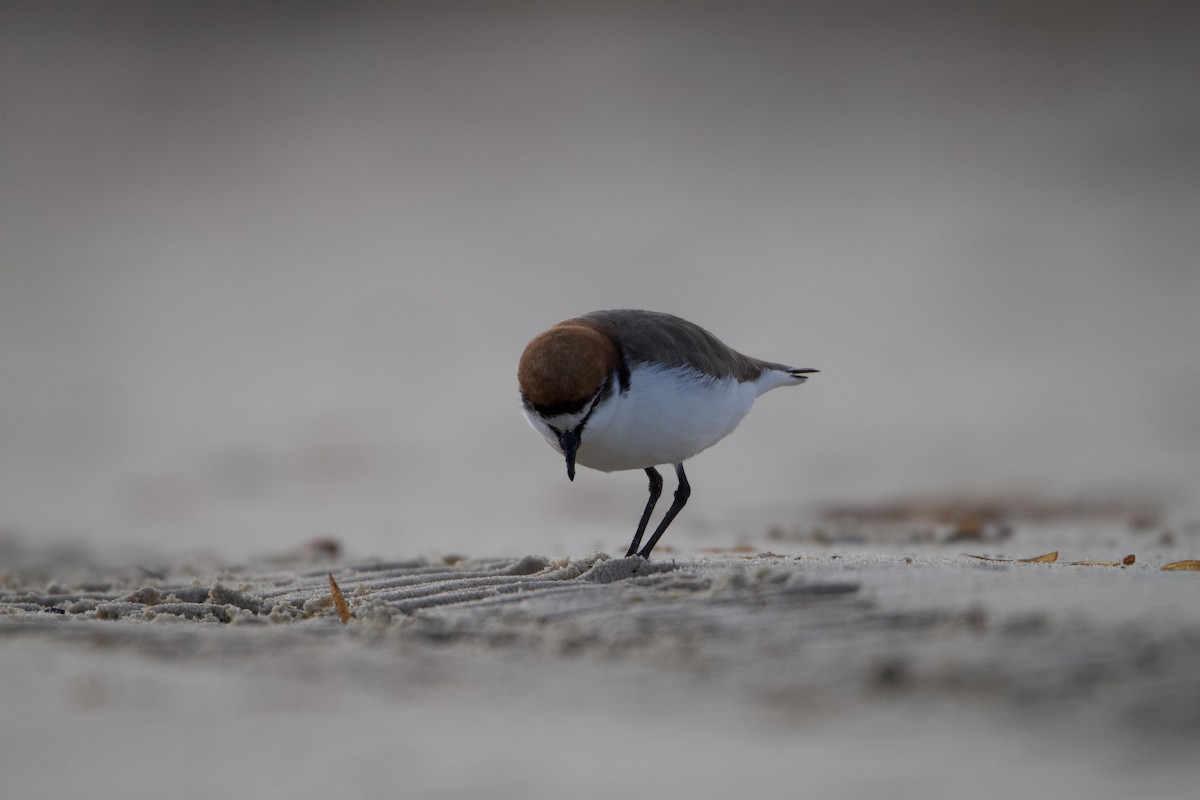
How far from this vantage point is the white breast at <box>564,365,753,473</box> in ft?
17.3

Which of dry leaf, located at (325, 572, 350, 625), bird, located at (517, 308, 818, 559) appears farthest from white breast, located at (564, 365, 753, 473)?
dry leaf, located at (325, 572, 350, 625)

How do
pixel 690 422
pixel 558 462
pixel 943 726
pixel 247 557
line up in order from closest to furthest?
1. pixel 943 726
2. pixel 690 422
3. pixel 247 557
4. pixel 558 462

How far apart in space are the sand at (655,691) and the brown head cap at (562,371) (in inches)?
36.3

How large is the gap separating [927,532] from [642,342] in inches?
112

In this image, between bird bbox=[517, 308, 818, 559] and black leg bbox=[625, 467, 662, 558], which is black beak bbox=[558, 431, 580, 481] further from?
black leg bbox=[625, 467, 662, 558]

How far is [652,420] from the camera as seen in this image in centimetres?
535

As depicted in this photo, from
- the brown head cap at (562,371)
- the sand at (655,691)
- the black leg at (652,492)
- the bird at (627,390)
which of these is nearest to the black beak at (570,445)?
the bird at (627,390)

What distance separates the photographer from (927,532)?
7531 millimetres

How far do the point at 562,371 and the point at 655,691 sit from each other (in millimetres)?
2086

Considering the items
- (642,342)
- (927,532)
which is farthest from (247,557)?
(927,532)

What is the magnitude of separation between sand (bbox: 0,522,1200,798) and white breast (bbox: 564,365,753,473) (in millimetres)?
1008

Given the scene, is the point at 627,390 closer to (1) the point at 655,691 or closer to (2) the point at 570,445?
(2) the point at 570,445

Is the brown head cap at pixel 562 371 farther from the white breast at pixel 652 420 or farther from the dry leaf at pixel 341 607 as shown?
the dry leaf at pixel 341 607

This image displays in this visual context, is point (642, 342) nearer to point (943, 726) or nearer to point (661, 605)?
point (661, 605)
